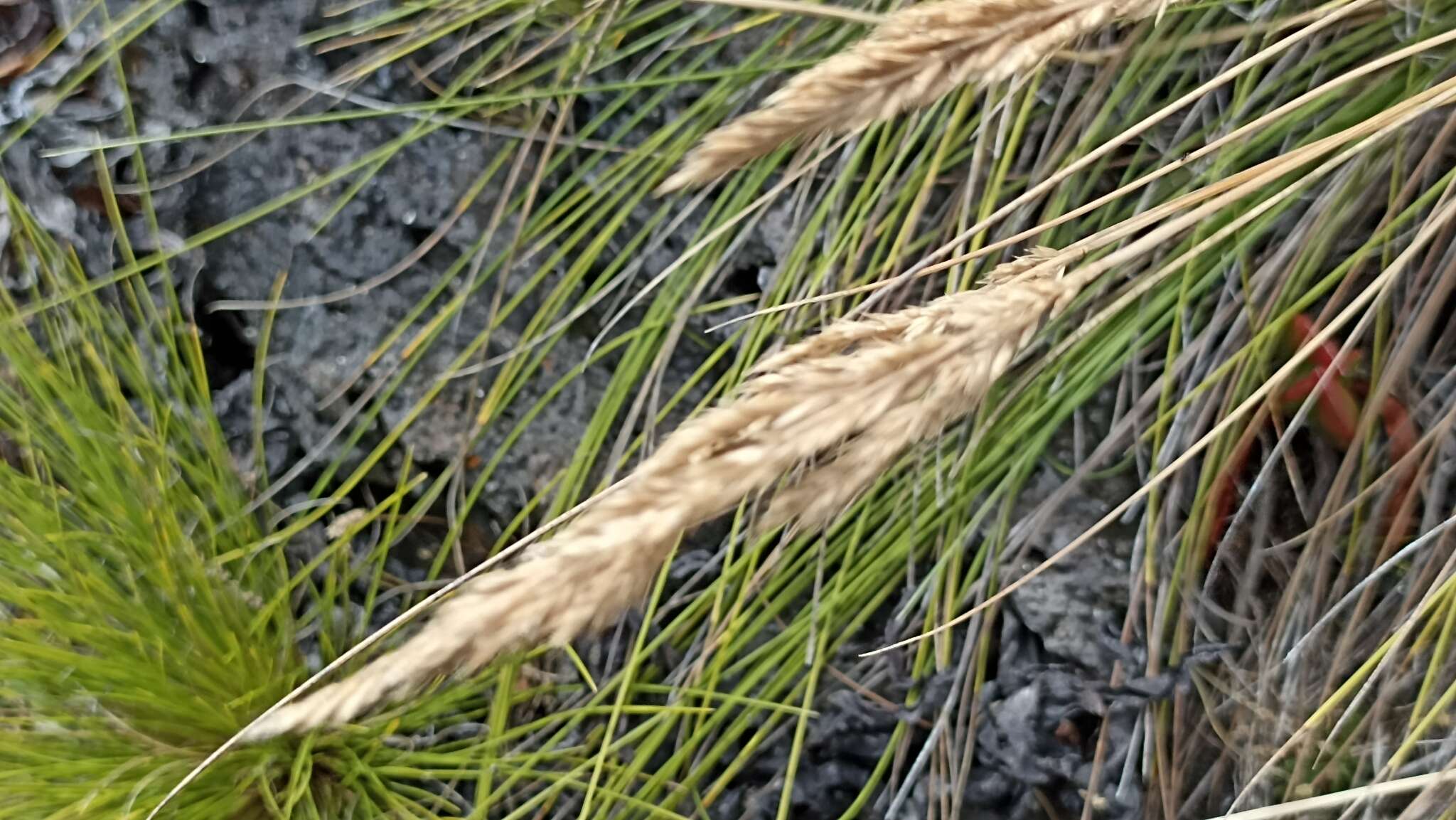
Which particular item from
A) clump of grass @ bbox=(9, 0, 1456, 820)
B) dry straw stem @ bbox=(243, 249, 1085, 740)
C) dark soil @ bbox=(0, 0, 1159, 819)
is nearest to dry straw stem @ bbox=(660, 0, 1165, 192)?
dry straw stem @ bbox=(243, 249, 1085, 740)

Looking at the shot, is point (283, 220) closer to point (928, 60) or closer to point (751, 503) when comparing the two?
point (751, 503)

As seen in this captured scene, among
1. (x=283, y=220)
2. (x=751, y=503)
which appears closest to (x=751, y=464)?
(x=751, y=503)

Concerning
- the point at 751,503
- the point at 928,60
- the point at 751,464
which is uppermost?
the point at 928,60

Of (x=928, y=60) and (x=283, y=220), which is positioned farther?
(x=283, y=220)

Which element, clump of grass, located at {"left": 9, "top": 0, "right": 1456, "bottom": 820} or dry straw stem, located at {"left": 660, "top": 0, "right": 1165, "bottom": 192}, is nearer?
dry straw stem, located at {"left": 660, "top": 0, "right": 1165, "bottom": 192}

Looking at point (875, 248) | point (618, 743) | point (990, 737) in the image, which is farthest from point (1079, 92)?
point (618, 743)

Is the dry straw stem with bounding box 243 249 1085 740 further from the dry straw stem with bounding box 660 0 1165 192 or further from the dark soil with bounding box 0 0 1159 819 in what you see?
the dark soil with bounding box 0 0 1159 819

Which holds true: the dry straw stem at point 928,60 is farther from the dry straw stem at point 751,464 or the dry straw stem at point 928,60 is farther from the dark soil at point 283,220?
the dark soil at point 283,220
